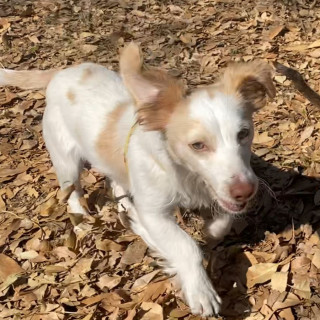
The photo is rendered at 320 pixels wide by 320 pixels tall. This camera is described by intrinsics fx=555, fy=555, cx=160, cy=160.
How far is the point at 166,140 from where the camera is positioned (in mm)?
3311

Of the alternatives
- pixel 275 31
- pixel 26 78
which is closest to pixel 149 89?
pixel 26 78

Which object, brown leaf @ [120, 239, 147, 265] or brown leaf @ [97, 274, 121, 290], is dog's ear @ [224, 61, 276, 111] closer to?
brown leaf @ [120, 239, 147, 265]

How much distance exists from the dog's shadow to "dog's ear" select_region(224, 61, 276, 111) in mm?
1041

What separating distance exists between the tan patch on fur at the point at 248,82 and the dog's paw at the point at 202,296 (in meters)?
1.09

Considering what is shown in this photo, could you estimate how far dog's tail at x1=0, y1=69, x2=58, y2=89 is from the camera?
14.9 feet

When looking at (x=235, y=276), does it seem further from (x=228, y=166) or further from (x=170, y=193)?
(x=228, y=166)

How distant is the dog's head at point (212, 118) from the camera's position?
2932 mm

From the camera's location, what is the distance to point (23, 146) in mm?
5363

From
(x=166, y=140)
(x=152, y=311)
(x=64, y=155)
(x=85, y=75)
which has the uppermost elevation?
(x=166, y=140)

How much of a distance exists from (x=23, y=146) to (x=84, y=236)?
159cm

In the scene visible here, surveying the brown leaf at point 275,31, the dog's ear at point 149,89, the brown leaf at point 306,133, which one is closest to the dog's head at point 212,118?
the dog's ear at point 149,89

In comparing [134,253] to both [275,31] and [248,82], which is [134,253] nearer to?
[248,82]

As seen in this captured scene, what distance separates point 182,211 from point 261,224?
1.96ft

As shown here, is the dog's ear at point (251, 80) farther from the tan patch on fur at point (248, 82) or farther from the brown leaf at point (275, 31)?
the brown leaf at point (275, 31)
